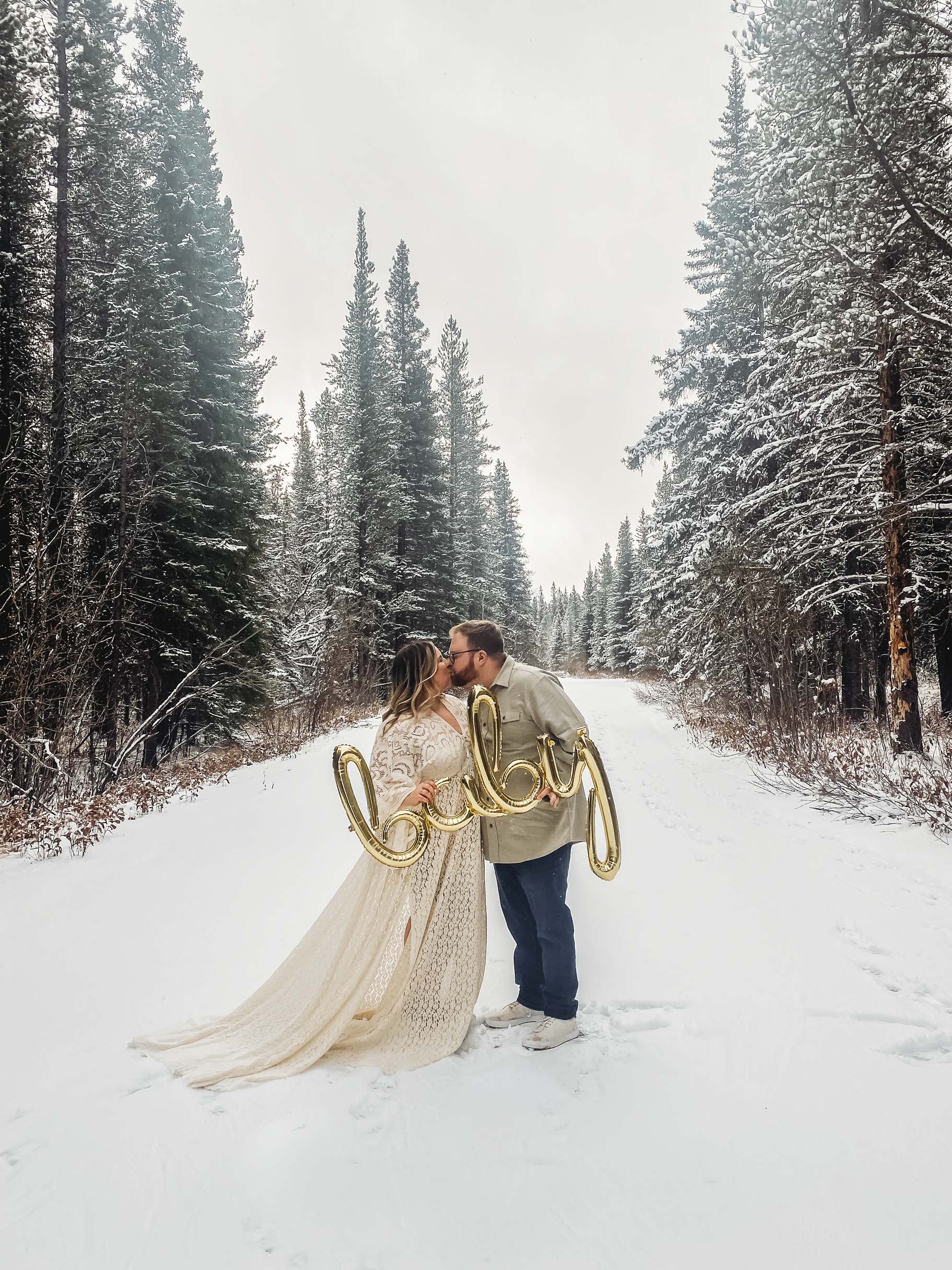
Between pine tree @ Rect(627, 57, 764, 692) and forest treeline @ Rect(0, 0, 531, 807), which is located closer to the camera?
forest treeline @ Rect(0, 0, 531, 807)

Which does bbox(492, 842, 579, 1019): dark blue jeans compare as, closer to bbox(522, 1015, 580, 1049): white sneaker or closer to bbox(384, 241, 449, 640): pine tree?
bbox(522, 1015, 580, 1049): white sneaker

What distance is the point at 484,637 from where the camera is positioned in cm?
303

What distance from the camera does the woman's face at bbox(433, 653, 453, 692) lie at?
3035mm

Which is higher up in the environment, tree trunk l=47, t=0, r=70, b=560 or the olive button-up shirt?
tree trunk l=47, t=0, r=70, b=560

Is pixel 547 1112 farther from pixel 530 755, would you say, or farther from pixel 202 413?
pixel 202 413

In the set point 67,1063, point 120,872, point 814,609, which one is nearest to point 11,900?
point 120,872

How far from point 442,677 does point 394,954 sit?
59.7 inches

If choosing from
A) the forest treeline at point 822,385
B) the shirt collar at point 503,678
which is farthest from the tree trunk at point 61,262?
the forest treeline at point 822,385

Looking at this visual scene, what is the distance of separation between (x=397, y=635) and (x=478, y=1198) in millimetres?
20088

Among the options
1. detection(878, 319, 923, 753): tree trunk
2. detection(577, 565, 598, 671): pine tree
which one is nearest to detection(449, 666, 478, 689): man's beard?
detection(878, 319, 923, 753): tree trunk

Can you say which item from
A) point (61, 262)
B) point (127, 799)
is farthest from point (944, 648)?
point (61, 262)

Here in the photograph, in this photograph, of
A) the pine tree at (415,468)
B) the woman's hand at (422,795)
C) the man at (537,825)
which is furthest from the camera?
the pine tree at (415,468)

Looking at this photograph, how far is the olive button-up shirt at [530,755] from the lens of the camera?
9.59ft

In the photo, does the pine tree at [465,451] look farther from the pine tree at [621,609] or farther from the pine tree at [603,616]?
the pine tree at [603,616]
